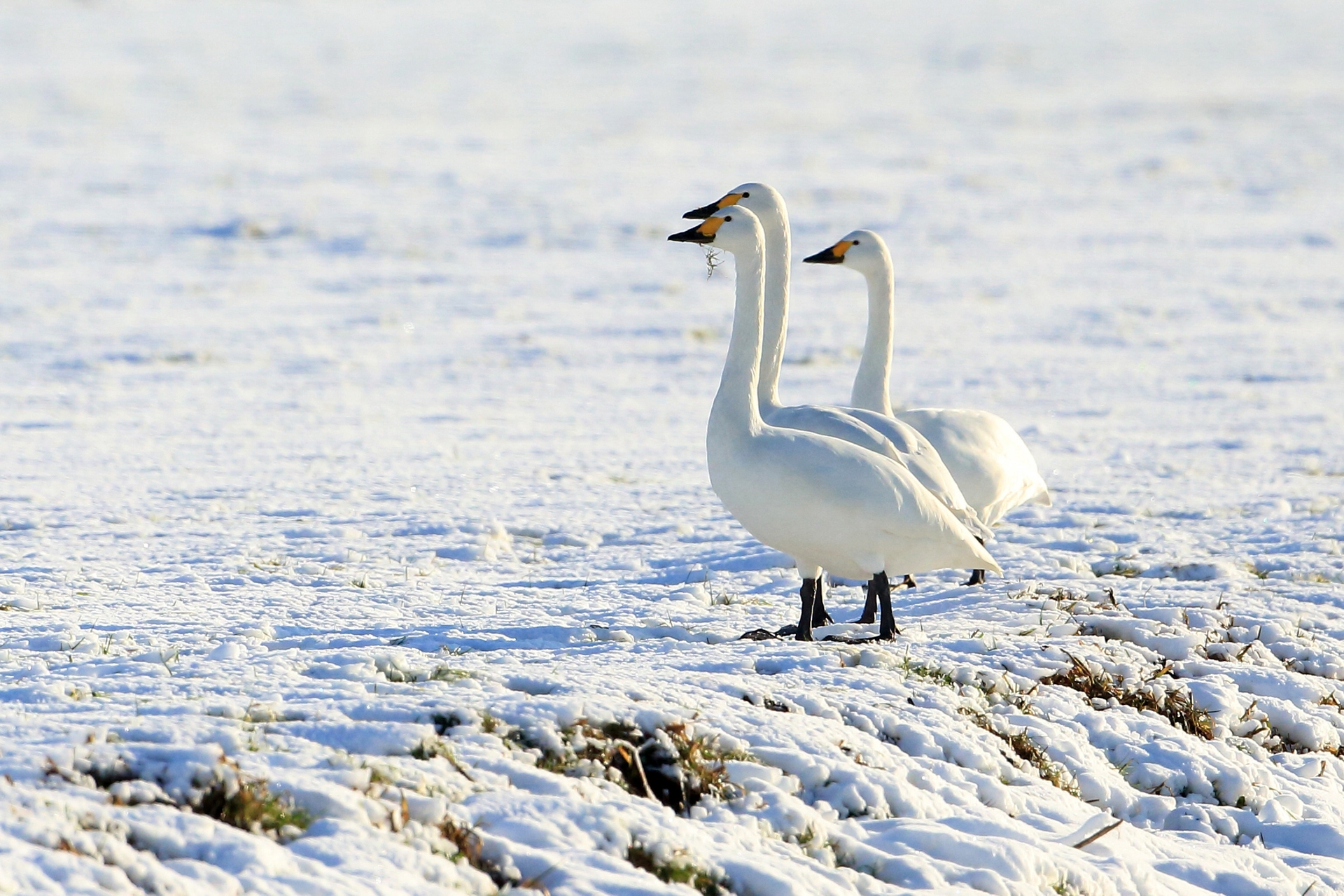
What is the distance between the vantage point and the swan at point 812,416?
6.20 m

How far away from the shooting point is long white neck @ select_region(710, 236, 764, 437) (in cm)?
575

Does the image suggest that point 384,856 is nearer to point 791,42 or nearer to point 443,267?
point 443,267

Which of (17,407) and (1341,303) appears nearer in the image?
(17,407)

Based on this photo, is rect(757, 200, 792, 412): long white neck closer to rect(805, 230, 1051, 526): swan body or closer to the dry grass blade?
rect(805, 230, 1051, 526): swan body

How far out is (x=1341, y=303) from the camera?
16234 millimetres

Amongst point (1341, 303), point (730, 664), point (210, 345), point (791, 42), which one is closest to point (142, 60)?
point (791, 42)

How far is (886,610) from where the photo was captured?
568 cm

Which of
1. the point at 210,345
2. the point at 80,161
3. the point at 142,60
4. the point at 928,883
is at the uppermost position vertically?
the point at 142,60

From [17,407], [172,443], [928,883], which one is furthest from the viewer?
[17,407]

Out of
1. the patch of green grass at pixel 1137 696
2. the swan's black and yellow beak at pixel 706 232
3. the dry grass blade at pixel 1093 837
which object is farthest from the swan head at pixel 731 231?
the dry grass blade at pixel 1093 837

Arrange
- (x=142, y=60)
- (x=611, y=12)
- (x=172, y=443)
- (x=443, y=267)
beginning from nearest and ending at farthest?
(x=172, y=443)
(x=443, y=267)
(x=142, y=60)
(x=611, y=12)

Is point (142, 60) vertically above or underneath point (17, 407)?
above

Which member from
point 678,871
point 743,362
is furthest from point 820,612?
point 678,871

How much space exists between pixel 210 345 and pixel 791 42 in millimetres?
36124
